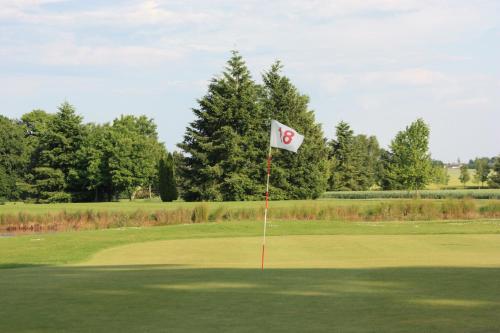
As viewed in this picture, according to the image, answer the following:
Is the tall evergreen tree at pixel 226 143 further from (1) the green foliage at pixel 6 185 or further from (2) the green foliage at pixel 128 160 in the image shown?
(1) the green foliage at pixel 6 185

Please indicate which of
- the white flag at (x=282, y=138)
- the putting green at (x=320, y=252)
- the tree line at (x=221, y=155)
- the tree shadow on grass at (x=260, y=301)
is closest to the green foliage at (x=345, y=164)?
the tree line at (x=221, y=155)

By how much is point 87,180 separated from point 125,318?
204 ft

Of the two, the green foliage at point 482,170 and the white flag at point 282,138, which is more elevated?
the green foliage at point 482,170

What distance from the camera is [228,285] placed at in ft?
Result: 34.1

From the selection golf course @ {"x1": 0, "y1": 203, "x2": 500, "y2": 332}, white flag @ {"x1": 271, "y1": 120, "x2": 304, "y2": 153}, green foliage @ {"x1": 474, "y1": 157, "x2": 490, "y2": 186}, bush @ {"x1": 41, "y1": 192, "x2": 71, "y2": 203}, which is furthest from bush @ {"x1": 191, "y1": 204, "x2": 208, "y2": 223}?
green foliage @ {"x1": 474, "y1": 157, "x2": 490, "y2": 186}

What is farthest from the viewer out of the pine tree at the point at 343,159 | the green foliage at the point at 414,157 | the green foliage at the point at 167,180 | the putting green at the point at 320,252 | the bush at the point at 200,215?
the pine tree at the point at 343,159

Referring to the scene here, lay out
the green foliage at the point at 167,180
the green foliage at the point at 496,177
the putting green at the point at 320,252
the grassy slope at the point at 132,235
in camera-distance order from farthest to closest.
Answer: the green foliage at the point at 496,177, the green foliage at the point at 167,180, the grassy slope at the point at 132,235, the putting green at the point at 320,252

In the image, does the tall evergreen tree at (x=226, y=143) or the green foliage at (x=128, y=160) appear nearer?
the tall evergreen tree at (x=226, y=143)

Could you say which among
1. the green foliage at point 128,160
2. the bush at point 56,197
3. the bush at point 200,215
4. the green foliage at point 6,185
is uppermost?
the green foliage at point 128,160

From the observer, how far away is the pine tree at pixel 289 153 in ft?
216

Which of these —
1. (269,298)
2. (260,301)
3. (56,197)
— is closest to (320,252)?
(269,298)

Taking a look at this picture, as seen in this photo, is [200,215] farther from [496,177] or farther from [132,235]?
[496,177]

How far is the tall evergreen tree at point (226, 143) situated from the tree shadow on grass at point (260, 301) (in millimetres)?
50239

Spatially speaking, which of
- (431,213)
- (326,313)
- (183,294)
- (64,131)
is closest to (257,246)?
(183,294)
